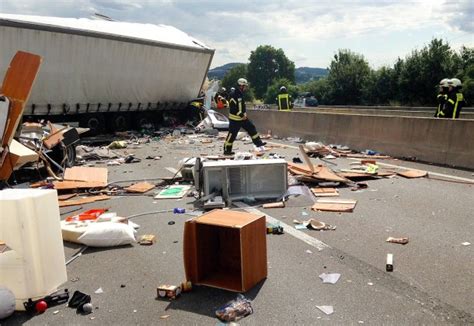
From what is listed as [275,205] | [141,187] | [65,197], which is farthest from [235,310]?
[65,197]

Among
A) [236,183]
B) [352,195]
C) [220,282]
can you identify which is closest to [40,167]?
[236,183]

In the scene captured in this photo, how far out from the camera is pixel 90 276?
4.50 meters

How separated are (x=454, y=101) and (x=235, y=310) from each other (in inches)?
389

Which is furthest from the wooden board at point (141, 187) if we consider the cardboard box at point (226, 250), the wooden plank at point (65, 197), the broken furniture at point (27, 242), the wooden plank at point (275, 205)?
the broken furniture at point (27, 242)

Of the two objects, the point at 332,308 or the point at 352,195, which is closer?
the point at 332,308

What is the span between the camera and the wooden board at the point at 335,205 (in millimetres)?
6660

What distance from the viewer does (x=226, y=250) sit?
4.43 m

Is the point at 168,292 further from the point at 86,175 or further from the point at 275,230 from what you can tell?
the point at 86,175

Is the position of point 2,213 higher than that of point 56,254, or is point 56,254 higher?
point 2,213

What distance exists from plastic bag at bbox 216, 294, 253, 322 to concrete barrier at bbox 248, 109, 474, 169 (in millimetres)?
7209

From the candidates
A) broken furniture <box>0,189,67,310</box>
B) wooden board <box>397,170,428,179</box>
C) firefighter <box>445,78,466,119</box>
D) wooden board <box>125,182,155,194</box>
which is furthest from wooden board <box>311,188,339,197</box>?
firefighter <box>445,78,466,119</box>

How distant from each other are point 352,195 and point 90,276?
4.48m

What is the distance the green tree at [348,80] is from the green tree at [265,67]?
228ft

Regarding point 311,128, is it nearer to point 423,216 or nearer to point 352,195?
point 352,195
